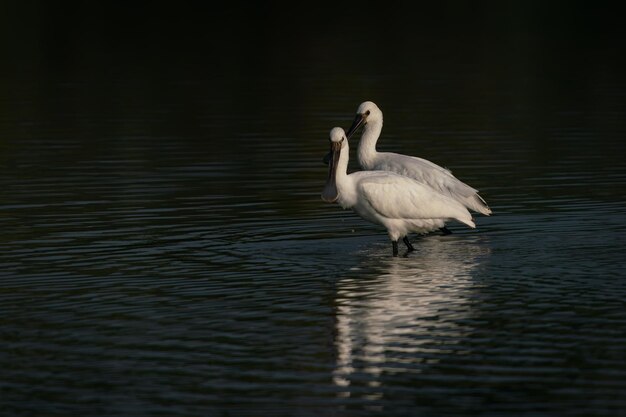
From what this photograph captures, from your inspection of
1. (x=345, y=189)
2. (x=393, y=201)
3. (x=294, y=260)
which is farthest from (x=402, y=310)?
(x=345, y=189)

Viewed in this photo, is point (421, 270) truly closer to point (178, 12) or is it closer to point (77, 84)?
point (77, 84)

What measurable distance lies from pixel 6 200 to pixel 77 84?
60.1 ft

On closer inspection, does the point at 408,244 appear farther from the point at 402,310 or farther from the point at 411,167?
the point at 402,310

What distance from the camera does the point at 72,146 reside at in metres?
27.3

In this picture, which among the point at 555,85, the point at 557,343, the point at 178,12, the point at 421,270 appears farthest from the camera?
the point at 178,12

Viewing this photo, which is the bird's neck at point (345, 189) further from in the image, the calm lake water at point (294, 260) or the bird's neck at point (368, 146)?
the bird's neck at point (368, 146)

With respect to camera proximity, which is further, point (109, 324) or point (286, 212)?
point (286, 212)

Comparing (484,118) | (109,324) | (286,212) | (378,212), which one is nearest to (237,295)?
(109,324)

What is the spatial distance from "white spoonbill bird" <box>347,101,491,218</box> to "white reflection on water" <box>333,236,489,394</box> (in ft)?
2.55

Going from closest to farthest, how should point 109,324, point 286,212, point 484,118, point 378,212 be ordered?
point 109,324, point 378,212, point 286,212, point 484,118

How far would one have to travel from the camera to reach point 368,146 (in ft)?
69.1

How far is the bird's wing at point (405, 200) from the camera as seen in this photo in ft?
58.2

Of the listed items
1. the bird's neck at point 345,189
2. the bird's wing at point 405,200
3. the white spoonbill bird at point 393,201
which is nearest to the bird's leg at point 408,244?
the white spoonbill bird at point 393,201

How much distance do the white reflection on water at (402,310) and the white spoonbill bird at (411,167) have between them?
0.78 metres
